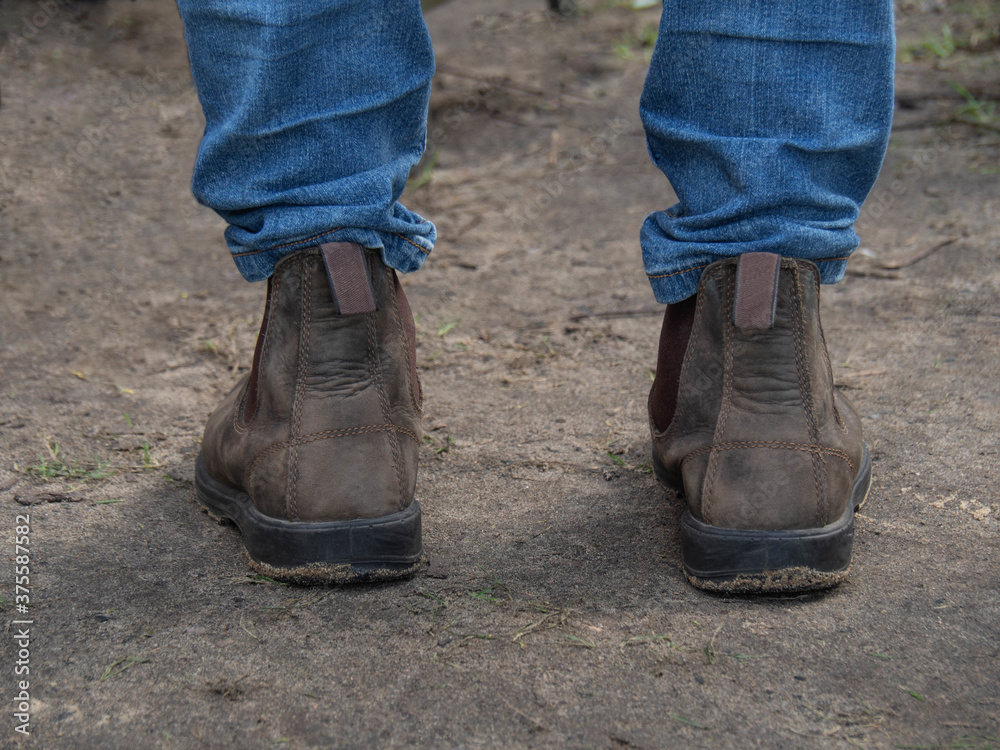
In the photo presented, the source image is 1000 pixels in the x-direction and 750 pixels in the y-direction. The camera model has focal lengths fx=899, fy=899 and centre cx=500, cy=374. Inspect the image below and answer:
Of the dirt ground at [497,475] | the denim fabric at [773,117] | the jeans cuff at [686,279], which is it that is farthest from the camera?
the jeans cuff at [686,279]

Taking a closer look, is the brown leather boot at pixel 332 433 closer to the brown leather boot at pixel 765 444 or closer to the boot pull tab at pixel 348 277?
the boot pull tab at pixel 348 277

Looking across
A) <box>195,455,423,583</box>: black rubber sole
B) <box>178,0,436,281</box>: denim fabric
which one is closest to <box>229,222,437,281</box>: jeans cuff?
<box>178,0,436,281</box>: denim fabric

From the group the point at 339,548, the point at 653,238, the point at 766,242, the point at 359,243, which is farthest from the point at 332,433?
the point at 766,242

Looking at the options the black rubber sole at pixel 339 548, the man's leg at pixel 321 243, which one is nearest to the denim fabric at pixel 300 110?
the man's leg at pixel 321 243

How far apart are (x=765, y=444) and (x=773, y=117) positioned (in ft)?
1.37

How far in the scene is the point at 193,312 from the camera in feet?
7.14

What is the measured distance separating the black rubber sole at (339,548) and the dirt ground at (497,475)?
3cm

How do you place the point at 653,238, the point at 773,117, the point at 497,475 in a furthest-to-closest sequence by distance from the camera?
the point at 497,475, the point at 653,238, the point at 773,117

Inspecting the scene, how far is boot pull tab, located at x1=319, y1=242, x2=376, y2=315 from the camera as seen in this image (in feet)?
3.81

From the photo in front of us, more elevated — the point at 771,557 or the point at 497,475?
the point at 771,557

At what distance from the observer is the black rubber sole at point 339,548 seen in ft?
3.86

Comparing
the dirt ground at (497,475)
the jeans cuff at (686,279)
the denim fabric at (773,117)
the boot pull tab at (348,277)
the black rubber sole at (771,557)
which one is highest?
the denim fabric at (773,117)

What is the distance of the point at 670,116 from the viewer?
3.97 feet

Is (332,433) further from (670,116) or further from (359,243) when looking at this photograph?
(670,116)
